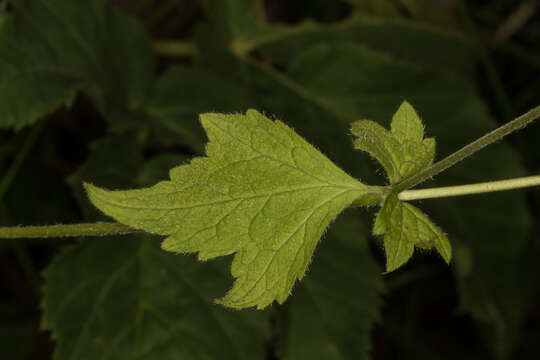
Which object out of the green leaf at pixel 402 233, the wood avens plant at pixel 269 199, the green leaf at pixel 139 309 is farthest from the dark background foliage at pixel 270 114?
the green leaf at pixel 402 233

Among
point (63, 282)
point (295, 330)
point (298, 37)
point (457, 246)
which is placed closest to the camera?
point (63, 282)

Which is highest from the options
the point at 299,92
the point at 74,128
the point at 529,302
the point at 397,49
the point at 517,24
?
the point at 517,24

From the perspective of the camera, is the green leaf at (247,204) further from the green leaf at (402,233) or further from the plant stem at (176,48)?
the plant stem at (176,48)

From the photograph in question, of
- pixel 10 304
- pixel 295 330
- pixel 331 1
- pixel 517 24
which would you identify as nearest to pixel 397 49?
pixel 331 1

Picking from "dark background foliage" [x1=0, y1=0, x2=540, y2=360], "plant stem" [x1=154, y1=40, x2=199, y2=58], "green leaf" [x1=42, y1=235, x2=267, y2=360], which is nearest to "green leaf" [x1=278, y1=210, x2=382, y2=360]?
"dark background foliage" [x1=0, y1=0, x2=540, y2=360]

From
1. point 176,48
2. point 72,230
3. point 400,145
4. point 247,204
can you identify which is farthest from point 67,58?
point 400,145

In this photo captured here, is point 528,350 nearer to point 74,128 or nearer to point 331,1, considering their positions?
point 331,1

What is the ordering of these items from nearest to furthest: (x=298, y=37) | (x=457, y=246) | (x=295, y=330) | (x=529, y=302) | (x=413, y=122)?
1. (x=413, y=122)
2. (x=295, y=330)
3. (x=457, y=246)
4. (x=298, y=37)
5. (x=529, y=302)
